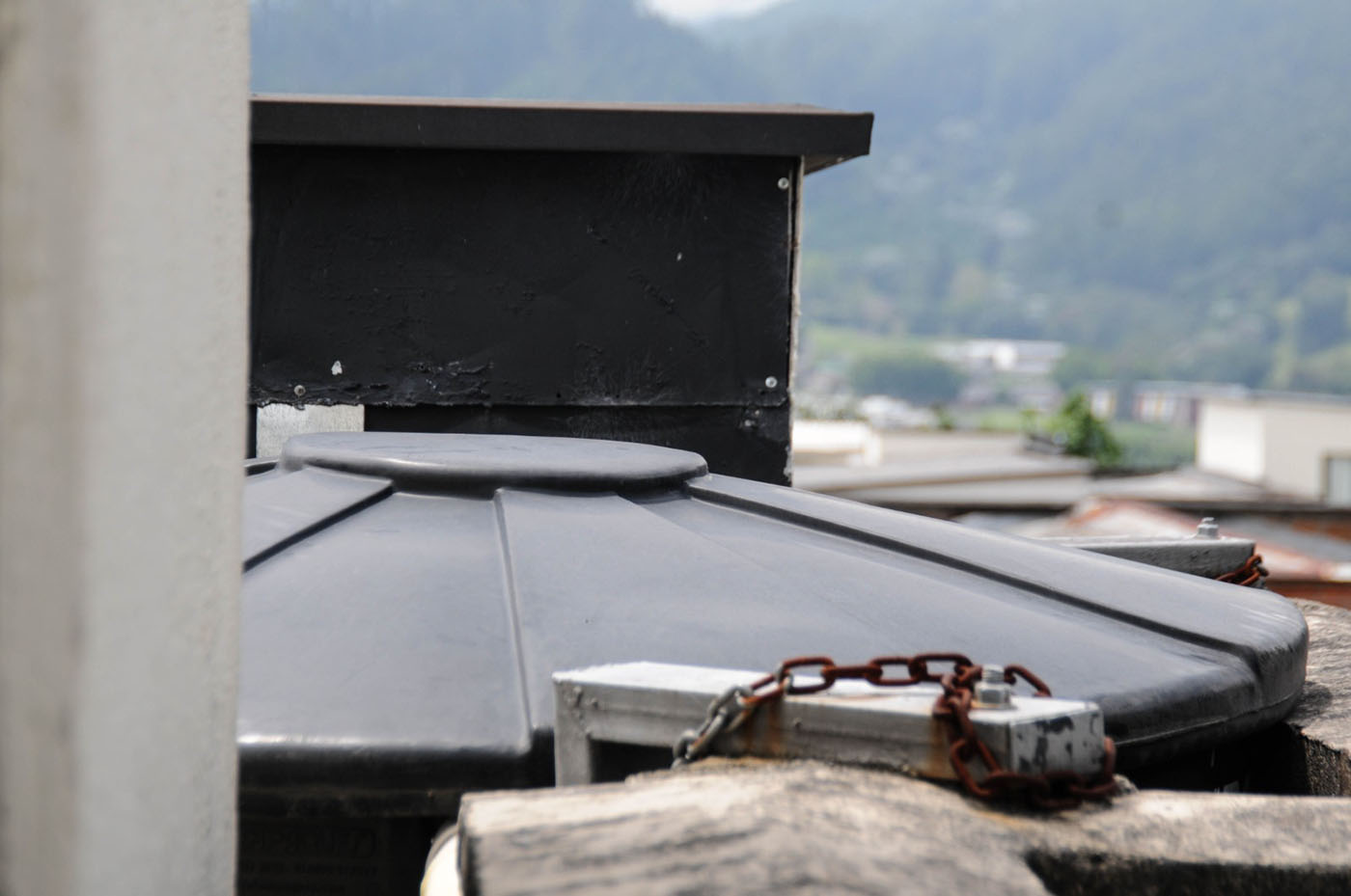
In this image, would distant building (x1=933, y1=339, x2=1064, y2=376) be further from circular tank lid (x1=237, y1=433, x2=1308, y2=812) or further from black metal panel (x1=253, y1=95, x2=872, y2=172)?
circular tank lid (x1=237, y1=433, x2=1308, y2=812)

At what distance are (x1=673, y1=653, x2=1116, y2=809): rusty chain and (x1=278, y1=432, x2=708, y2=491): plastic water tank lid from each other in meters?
1.29

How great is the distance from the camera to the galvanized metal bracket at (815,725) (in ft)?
6.22

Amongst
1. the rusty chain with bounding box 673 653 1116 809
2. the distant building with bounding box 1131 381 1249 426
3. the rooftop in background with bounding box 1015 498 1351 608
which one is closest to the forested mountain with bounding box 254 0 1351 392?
the distant building with bounding box 1131 381 1249 426

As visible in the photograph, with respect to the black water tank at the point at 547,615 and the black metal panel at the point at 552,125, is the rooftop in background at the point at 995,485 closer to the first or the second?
the black metal panel at the point at 552,125

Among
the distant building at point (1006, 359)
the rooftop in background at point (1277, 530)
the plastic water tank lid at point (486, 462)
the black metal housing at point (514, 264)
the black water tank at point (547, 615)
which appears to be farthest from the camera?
the distant building at point (1006, 359)

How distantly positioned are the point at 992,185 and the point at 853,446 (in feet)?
562

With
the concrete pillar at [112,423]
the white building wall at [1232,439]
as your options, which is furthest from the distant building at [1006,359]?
the concrete pillar at [112,423]

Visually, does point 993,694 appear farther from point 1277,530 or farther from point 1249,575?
point 1277,530

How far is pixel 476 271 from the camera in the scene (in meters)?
5.50

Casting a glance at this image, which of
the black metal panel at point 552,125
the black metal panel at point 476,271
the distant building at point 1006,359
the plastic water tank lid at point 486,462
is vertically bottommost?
the plastic water tank lid at point 486,462

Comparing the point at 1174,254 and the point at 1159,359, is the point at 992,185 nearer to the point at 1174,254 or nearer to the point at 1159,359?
the point at 1174,254

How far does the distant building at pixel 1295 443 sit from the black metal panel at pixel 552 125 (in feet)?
123

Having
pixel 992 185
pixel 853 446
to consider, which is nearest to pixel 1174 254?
pixel 992 185

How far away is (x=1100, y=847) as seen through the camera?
181 cm
